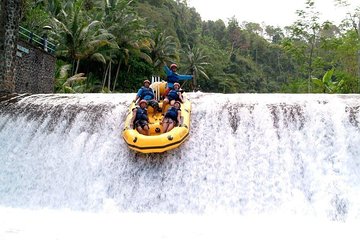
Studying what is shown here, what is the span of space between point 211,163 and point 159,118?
1526mm

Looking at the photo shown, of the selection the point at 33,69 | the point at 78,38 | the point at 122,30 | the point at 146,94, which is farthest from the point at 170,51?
the point at 146,94

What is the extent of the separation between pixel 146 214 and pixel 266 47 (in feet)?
192

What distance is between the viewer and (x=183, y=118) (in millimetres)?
8359

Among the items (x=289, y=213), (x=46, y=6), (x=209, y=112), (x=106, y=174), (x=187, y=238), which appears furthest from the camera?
(x=46, y=6)

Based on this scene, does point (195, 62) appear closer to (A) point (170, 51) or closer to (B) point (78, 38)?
(A) point (170, 51)

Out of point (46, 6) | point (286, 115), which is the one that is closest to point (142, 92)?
point (286, 115)

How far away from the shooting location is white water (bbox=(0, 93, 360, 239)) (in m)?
6.34

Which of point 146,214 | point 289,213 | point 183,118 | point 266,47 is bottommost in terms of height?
point 266,47

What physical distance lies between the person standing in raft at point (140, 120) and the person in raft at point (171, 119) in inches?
12.2

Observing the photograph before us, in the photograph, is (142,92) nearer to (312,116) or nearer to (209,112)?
(209,112)

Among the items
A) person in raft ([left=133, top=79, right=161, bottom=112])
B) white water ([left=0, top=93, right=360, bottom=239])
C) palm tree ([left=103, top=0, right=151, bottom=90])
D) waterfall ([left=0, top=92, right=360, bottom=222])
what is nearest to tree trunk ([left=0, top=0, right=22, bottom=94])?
white water ([left=0, top=93, right=360, bottom=239])

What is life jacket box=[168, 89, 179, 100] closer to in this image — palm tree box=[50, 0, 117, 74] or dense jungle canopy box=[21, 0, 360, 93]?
dense jungle canopy box=[21, 0, 360, 93]

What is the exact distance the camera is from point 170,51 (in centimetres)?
3478

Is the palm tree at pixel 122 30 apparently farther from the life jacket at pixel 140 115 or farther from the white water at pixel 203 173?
the life jacket at pixel 140 115
